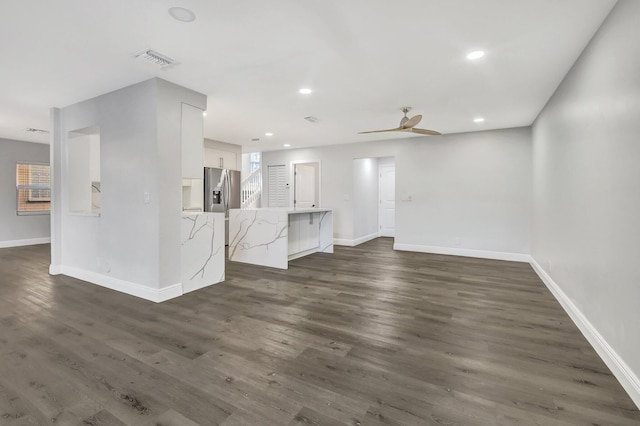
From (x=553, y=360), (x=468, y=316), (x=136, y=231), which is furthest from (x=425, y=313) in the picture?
(x=136, y=231)

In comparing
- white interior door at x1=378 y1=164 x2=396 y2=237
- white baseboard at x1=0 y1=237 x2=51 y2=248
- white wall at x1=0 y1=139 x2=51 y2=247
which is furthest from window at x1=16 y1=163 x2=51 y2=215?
white interior door at x1=378 y1=164 x2=396 y2=237

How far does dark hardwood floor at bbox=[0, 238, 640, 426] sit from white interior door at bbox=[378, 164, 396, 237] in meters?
5.36

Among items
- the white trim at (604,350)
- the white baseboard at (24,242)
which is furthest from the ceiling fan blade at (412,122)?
the white baseboard at (24,242)

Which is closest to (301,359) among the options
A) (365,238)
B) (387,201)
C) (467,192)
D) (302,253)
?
(302,253)

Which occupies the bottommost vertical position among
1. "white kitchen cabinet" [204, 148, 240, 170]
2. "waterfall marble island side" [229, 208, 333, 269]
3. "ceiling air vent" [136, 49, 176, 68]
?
"waterfall marble island side" [229, 208, 333, 269]

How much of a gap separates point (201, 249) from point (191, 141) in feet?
4.51

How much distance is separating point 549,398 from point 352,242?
230 inches

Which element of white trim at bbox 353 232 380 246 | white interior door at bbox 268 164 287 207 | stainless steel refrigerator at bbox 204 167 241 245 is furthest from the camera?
white interior door at bbox 268 164 287 207

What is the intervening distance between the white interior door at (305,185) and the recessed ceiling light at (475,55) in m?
5.67

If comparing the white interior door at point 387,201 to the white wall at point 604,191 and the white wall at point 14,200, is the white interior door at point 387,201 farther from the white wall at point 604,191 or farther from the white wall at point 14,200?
the white wall at point 14,200

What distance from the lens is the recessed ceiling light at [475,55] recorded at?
2875 millimetres

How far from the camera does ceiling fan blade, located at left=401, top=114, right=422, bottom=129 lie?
13.4ft

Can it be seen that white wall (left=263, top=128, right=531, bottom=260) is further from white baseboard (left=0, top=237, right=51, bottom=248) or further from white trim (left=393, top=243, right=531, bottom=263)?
white baseboard (left=0, top=237, right=51, bottom=248)

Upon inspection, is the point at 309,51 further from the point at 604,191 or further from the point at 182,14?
the point at 604,191
